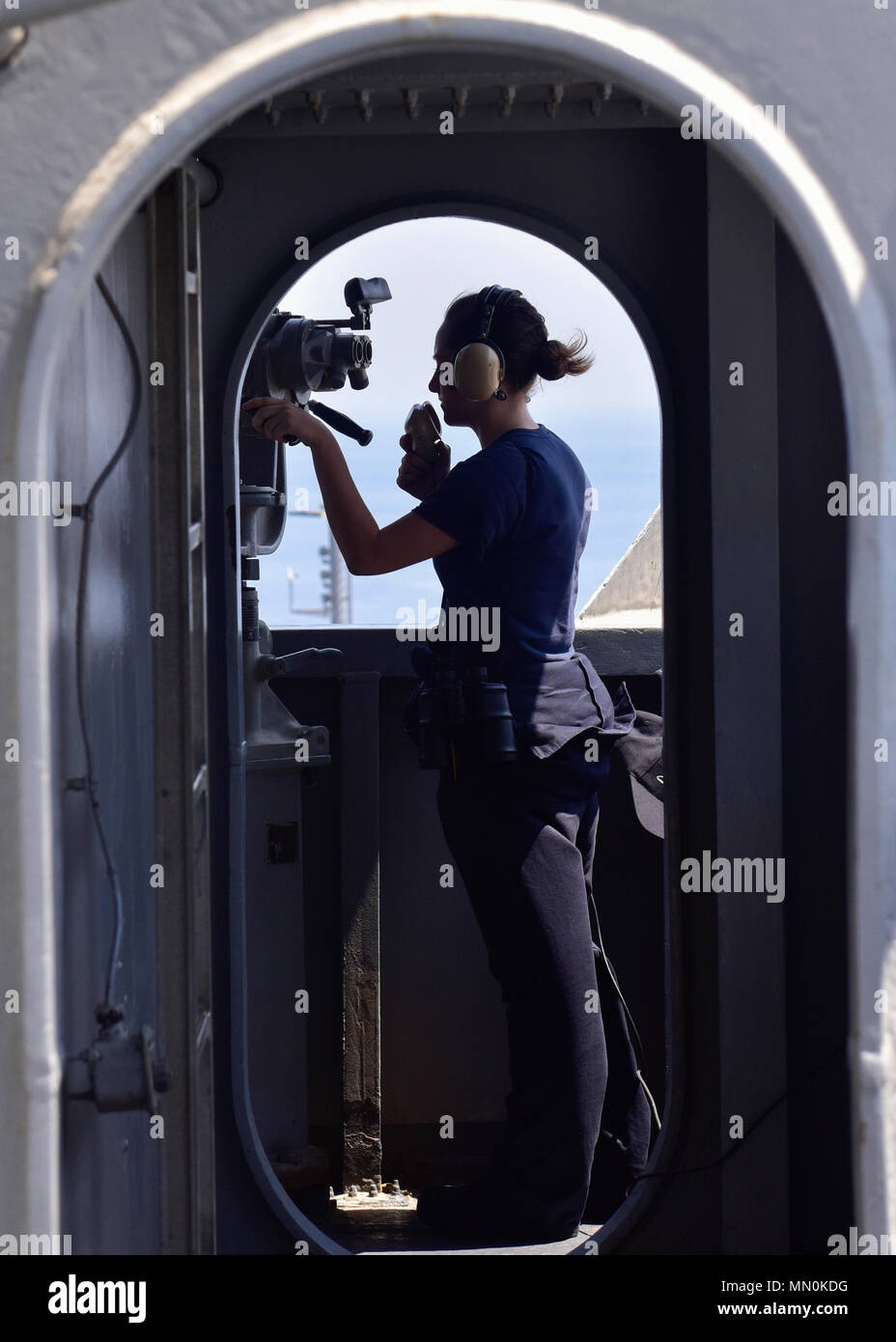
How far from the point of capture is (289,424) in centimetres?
227

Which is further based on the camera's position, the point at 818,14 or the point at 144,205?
the point at 144,205

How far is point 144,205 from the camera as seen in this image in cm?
165

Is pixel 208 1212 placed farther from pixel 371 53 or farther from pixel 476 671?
pixel 371 53

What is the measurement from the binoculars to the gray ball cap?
2.22 ft

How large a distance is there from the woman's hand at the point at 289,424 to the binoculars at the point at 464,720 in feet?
1.55

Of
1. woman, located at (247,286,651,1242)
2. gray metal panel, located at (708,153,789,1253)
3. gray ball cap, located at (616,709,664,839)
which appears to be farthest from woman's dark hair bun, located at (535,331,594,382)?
gray ball cap, located at (616,709,664,839)

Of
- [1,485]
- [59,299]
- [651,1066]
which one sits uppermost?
[59,299]

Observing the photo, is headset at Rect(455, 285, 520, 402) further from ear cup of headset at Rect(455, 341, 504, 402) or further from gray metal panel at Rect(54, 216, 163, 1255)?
gray metal panel at Rect(54, 216, 163, 1255)

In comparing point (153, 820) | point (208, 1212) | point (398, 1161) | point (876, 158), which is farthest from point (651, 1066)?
point (876, 158)

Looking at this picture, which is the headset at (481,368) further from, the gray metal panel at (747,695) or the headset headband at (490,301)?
the gray metal panel at (747,695)

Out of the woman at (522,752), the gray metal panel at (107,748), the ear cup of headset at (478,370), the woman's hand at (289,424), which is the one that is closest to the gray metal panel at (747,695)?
the woman at (522,752)

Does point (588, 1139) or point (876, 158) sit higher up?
point (876, 158)

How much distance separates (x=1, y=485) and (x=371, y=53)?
20.7 inches

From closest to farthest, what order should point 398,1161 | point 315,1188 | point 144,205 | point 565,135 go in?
point 144,205
point 565,135
point 315,1188
point 398,1161
